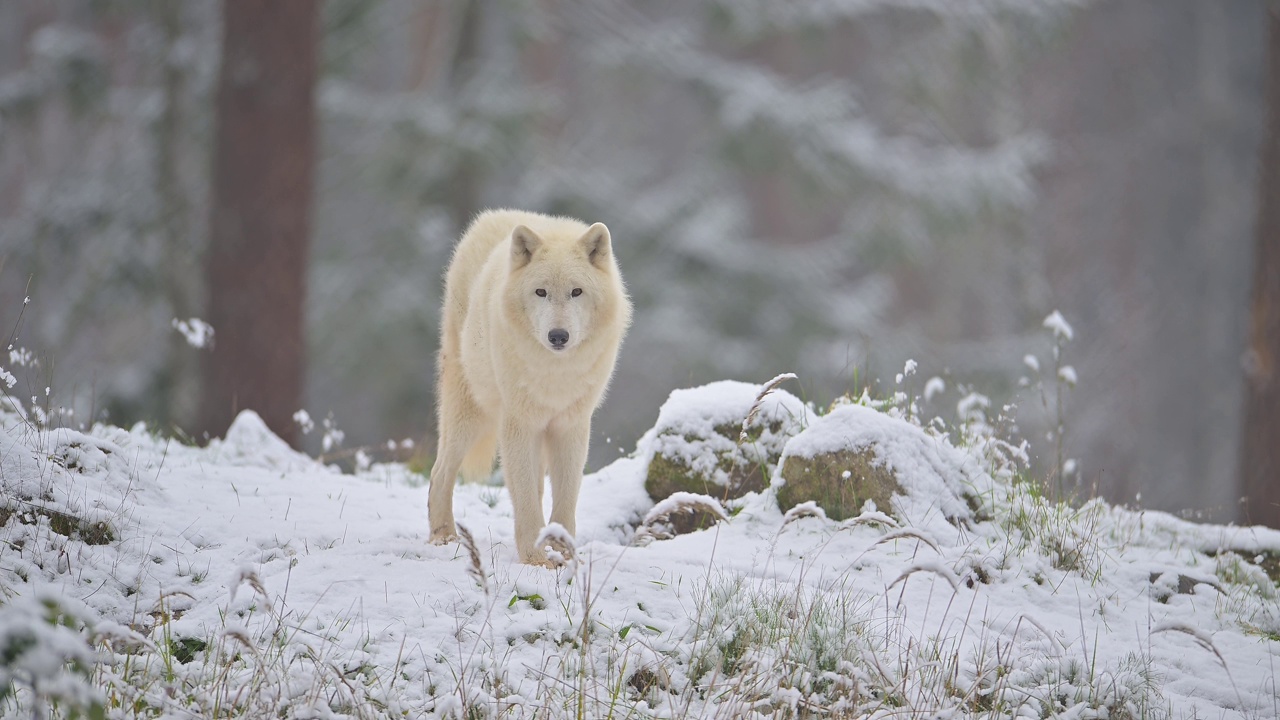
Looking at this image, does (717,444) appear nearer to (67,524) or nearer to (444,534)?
(444,534)

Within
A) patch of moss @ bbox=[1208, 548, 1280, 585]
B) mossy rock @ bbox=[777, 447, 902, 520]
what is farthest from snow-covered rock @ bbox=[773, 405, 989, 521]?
patch of moss @ bbox=[1208, 548, 1280, 585]

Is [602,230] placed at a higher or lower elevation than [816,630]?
higher

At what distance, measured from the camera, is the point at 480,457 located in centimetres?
500

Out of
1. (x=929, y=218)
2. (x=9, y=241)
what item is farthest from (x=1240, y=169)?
(x=9, y=241)

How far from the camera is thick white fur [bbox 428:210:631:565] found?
4270 millimetres

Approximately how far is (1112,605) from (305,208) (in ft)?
26.1

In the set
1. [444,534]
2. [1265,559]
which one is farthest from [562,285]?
[1265,559]

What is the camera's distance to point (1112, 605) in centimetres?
401

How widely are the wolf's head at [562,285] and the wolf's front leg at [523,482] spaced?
1.45ft

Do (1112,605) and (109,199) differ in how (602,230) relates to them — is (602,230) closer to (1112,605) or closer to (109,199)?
(1112,605)

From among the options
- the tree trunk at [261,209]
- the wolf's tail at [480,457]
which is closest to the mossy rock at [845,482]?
the wolf's tail at [480,457]

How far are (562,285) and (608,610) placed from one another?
1465 mm

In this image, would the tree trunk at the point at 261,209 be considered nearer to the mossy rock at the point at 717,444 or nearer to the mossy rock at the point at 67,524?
the mossy rock at the point at 717,444

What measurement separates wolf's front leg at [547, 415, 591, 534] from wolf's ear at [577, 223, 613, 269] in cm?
72
